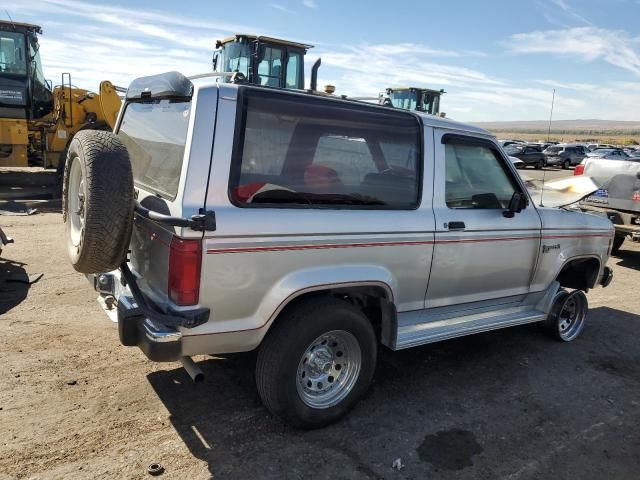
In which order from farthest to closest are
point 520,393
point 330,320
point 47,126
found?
1. point 47,126
2. point 520,393
3. point 330,320

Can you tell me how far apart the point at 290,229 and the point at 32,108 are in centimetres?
1183

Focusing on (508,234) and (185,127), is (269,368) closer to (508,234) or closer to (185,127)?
(185,127)

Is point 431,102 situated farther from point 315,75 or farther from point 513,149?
point 315,75

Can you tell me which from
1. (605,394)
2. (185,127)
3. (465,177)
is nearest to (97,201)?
(185,127)

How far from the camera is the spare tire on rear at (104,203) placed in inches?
109

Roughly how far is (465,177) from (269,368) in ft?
6.97

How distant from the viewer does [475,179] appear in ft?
13.5

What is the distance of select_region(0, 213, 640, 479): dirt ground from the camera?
3012 mm

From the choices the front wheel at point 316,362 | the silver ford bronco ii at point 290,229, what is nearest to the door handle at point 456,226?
the silver ford bronco ii at point 290,229

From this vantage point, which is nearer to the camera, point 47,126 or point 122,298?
point 122,298

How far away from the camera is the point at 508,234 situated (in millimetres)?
4215

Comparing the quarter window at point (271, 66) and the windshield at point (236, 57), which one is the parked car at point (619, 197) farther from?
the windshield at point (236, 57)

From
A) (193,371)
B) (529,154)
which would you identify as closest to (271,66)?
(193,371)

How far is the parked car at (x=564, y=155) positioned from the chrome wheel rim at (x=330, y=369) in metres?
32.8
